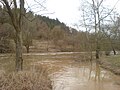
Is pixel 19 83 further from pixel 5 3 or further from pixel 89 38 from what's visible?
pixel 89 38

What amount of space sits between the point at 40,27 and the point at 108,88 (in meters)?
42.6

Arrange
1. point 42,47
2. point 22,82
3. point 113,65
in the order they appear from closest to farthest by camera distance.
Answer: point 22,82, point 113,65, point 42,47

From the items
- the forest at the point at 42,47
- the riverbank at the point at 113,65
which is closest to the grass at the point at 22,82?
the forest at the point at 42,47

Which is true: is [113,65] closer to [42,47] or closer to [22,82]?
[22,82]

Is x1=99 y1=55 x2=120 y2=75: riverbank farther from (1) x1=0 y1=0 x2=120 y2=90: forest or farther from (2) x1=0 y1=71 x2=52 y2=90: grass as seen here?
(2) x1=0 y1=71 x2=52 y2=90: grass

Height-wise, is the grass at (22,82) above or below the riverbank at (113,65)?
above

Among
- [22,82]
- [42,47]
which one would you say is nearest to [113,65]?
[22,82]

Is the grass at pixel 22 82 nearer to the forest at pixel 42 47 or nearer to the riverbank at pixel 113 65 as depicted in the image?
the forest at pixel 42 47

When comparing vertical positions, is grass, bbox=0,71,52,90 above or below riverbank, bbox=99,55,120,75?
above

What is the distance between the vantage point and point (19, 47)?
1227 cm

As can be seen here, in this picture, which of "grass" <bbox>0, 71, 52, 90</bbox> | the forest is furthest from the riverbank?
"grass" <bbox>0, 71, 52, 90</bbox>

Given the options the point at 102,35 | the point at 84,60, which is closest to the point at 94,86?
the point at 84,60

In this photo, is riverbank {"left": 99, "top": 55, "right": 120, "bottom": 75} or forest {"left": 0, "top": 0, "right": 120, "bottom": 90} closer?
forest {"left": 0, "top": 0, "right": 120, "bottom": 90}

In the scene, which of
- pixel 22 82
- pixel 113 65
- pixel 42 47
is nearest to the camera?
pixel 22 82
